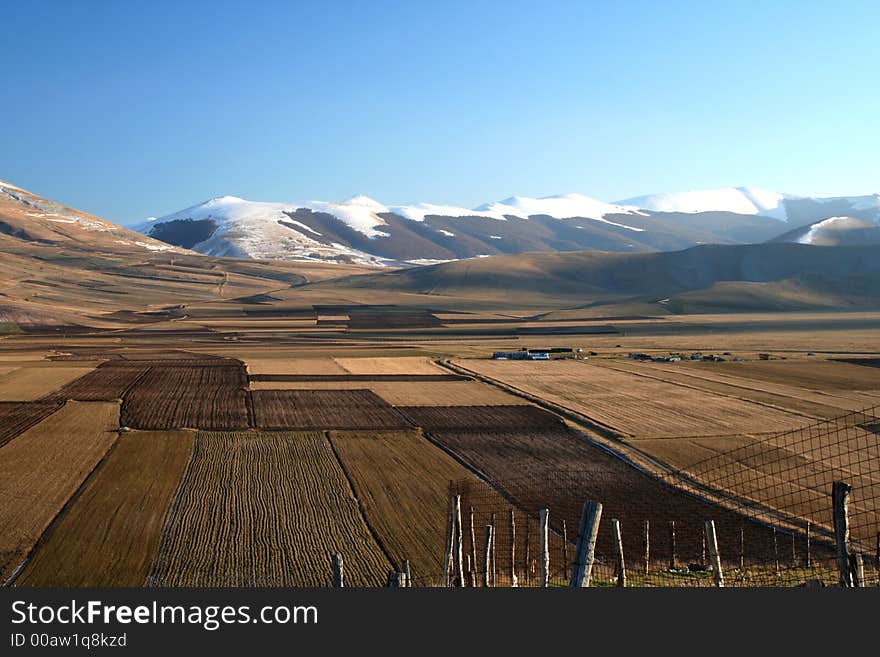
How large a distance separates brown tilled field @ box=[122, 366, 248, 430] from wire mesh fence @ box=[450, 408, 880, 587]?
1545cm

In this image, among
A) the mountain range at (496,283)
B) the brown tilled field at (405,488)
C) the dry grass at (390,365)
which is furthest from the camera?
the mountain range at (496,283)

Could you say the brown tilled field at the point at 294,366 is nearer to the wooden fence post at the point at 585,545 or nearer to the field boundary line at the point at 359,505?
the field boundary line at the point at 359,505

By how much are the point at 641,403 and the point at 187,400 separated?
22.5 metres

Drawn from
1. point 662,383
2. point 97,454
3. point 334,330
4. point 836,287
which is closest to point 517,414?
point 662,383

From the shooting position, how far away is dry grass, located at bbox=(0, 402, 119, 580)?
67.6 ft

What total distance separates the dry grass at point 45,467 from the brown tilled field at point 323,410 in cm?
670

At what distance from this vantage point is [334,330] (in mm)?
97000

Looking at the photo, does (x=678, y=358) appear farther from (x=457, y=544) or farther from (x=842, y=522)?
(x=842, y=522)

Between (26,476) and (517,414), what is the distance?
21.5m

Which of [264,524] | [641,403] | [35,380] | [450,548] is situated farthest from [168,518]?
[35,380]

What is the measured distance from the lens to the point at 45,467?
91.7 ft

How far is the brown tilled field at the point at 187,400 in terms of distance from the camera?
37438 mm

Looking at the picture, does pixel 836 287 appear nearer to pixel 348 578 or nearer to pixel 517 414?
pixel 517 414

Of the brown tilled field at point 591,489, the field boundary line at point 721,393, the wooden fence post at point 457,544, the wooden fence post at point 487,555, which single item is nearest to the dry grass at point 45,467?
the wooden fence post at point 457,544
